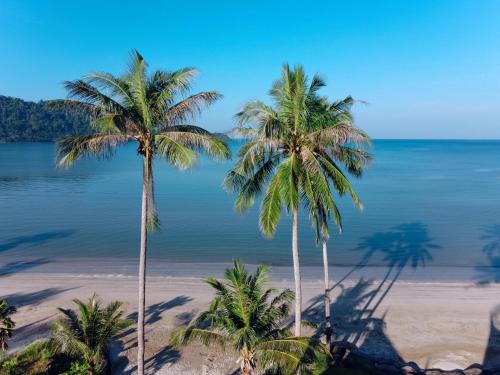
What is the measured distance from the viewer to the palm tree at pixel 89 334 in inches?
503

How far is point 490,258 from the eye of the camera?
29609 millimetres

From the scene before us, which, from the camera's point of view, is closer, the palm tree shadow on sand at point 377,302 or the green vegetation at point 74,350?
the green vegetation at point 74,350

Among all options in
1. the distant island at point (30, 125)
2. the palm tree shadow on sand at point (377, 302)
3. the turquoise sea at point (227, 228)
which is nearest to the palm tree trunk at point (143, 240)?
the turquoise sea at point (227, 228)

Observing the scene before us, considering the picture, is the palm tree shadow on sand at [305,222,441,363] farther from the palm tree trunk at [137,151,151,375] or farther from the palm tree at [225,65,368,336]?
the palm tree trunk at [137,151,151,375]

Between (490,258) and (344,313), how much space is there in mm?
17307


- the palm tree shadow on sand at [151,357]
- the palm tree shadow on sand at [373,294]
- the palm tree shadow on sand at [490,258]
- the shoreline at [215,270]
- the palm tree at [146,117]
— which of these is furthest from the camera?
the palm tree shadow on sand at [490,258]

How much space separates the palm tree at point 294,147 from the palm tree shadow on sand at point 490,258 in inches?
721

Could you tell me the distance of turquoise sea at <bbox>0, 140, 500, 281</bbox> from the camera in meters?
30.1

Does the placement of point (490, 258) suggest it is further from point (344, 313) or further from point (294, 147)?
point (294, 147)

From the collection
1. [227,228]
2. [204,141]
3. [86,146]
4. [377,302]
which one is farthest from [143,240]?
[227,228]

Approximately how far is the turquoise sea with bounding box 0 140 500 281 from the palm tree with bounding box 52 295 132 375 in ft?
19.3

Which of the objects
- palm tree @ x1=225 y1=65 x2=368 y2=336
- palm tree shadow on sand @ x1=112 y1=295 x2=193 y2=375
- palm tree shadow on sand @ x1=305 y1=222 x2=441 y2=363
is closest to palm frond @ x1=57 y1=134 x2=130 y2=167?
palm tree @ x1=225 y1=65 x2=368 y2=336

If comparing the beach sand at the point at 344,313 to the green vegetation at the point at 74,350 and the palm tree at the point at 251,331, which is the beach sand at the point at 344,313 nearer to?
the green vegetation at the point at 74,350

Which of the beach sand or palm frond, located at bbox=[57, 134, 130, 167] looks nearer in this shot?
palm frond, located at bbox=[57, 134, 130, 167]
